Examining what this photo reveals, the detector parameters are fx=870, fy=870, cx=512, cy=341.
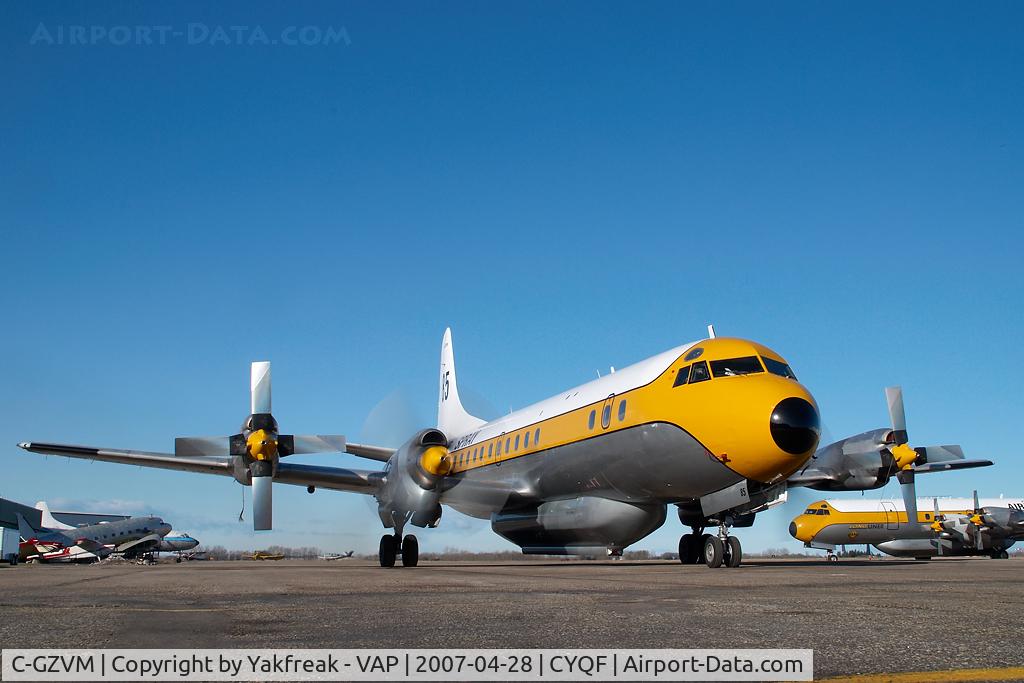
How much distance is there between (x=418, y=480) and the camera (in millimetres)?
21000

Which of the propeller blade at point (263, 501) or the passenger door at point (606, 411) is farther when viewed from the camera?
the propeller blade at point (263, 501)

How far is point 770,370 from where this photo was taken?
15727 mm

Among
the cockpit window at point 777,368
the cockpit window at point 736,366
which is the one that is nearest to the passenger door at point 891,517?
the cockpit window at point 777,368

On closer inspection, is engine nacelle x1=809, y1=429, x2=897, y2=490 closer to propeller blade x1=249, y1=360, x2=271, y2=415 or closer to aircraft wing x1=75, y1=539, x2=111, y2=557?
propeller blade x1=249, y1=360, x2=271, y2=415

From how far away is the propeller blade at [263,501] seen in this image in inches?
741

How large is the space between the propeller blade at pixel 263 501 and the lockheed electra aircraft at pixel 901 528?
29173 millimetres

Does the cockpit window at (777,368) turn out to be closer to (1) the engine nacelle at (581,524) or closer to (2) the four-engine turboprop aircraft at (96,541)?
(1) the engine nacelle at (581,524)

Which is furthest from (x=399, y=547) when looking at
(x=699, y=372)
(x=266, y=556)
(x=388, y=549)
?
(x=266, y=556)

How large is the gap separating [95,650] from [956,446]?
74.1 ft

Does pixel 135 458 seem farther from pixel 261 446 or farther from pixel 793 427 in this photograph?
pixel 793 427

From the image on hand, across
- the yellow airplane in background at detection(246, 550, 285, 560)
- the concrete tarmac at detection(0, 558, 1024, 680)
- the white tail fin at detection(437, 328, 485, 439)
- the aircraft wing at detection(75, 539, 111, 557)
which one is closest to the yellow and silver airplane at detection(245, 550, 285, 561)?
the yellow airplane in background at detection(246, 550, 285, 560)

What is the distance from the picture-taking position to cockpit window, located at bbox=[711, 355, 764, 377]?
617 inches

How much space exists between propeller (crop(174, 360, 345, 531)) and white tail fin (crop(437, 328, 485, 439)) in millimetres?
10153

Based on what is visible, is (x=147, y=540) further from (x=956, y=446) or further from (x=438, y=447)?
(x=956, y=446)
